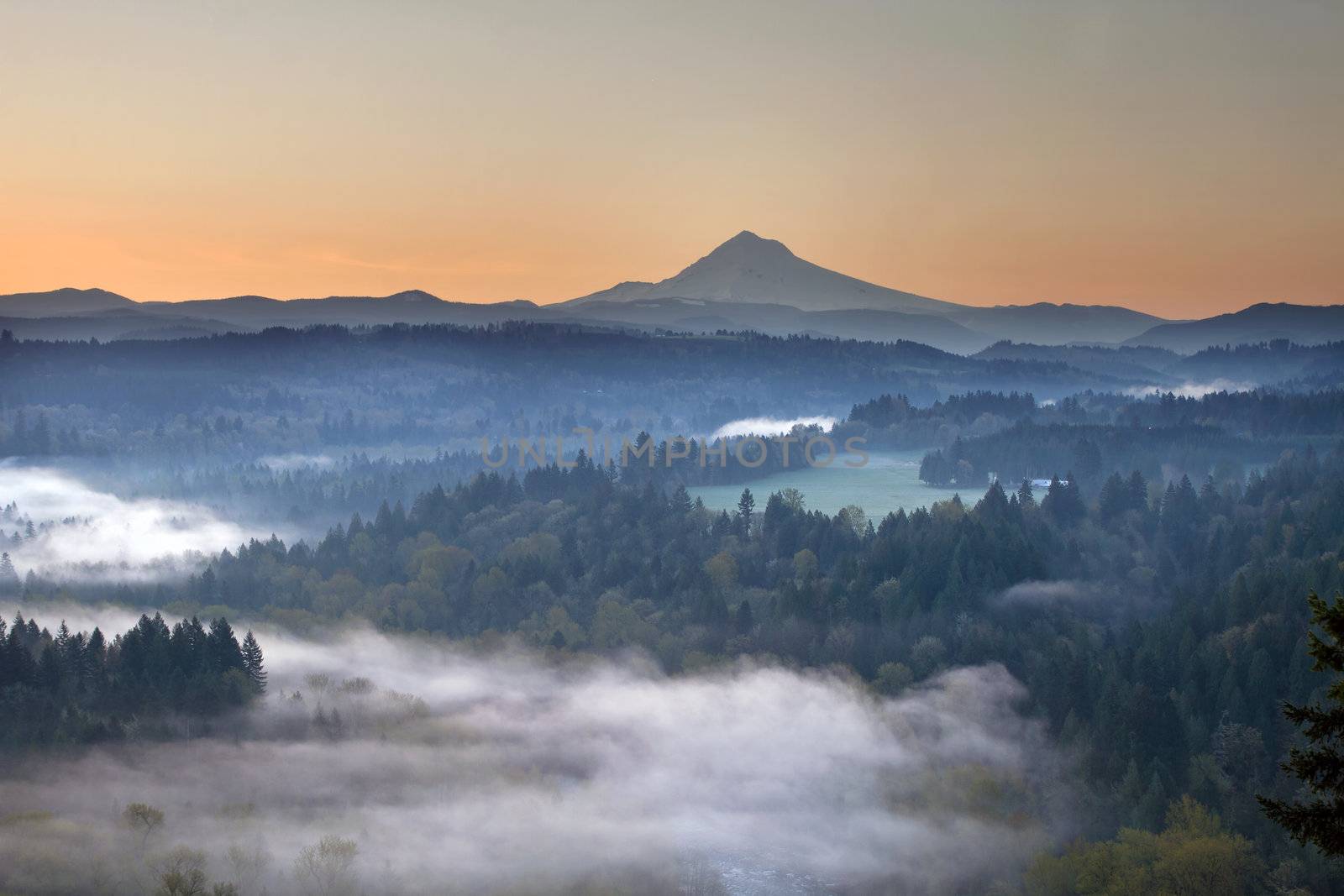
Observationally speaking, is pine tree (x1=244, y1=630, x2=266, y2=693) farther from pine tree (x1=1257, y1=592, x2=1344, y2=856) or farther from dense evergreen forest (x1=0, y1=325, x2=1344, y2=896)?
pine tree (x1=1257, y1=592, x2=1344, y2=856)

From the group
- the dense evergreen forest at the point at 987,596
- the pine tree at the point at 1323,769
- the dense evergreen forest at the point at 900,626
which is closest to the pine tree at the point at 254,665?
the dense evergreen forest at the point at 900,626

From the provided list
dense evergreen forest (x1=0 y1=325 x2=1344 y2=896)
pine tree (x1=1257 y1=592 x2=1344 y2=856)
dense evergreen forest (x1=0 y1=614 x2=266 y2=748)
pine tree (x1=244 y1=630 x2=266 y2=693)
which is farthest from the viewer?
pine tree (x1=244 y1=630 x2=266 y2=693)

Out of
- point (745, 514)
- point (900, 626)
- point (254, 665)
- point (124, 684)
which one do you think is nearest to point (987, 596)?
point (900, 626)

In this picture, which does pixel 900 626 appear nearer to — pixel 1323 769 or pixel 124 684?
pixel 124 684

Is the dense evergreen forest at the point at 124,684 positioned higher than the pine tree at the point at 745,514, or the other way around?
the pine tree at the point at 745,514

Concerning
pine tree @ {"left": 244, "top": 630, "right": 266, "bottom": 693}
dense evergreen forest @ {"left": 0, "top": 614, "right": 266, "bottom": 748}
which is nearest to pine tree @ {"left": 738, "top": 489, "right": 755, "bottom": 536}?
pine tree @ {"left": 244, "top": 630, "right": 266, "bottom": 693}

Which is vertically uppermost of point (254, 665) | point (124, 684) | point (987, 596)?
point (987, 596)

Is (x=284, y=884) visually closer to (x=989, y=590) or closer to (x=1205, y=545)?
(x=989, y=590)

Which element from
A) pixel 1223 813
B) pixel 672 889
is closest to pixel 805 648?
pixel 672 889

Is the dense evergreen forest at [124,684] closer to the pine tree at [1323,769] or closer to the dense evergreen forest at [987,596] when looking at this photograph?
the dense evergreen forest at [987,596]
